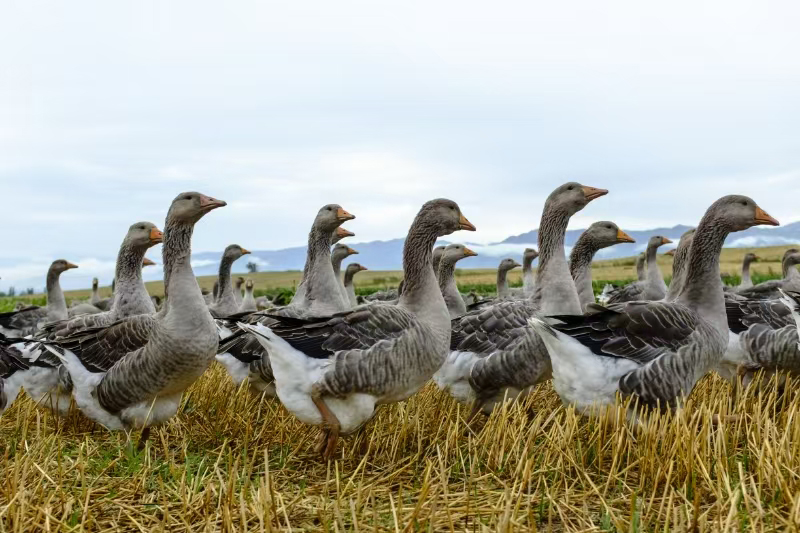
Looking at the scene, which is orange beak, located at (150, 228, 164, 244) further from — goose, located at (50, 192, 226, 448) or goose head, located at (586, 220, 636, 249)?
goose head, located at (586, 220, 636, 249)

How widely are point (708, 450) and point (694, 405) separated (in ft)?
8.59

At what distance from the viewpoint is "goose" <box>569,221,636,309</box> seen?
927 centimetres

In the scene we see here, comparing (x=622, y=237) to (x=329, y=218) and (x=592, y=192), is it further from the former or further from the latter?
(x=329, y=218)

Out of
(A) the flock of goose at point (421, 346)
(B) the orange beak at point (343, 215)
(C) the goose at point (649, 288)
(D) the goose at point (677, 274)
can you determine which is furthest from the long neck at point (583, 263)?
(C) the goose at point (649, 288)

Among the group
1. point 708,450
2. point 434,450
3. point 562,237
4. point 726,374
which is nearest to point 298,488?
point 434,450

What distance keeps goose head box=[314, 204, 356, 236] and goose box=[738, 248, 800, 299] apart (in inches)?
299

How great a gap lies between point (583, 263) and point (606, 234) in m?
0.50

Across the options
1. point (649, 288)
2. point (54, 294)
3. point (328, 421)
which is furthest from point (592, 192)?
point (54, 294)

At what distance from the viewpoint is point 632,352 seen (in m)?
6.31

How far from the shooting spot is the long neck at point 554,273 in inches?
297

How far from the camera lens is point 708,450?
5.16m

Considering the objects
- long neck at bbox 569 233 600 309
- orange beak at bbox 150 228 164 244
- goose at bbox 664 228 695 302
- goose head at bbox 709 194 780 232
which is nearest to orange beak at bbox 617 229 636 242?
long neck at bbox 569 233 600 309

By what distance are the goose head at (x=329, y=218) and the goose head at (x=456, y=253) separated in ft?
8.32

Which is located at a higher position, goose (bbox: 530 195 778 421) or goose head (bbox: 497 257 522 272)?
goose head (bbox: 497 257 522 272)
